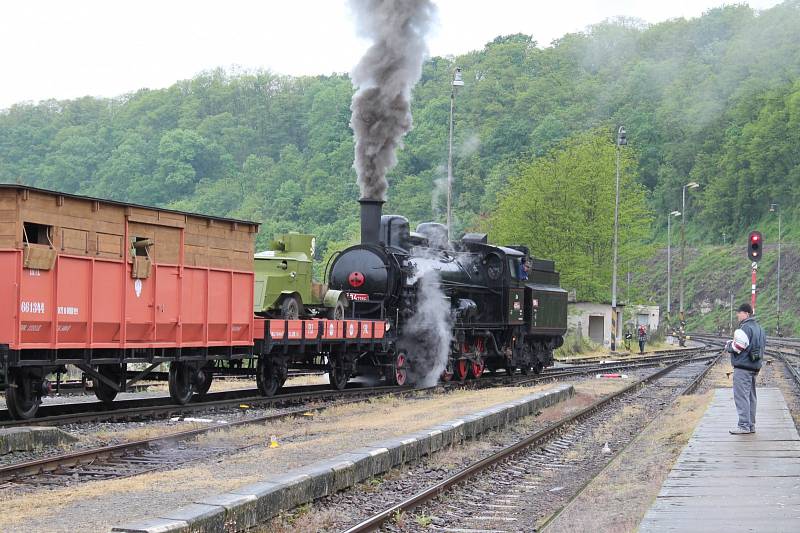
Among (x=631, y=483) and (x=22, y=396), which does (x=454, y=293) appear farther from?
(x=631, y=483)

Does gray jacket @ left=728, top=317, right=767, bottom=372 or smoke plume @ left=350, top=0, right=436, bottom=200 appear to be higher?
smoke plume @ left=350, top=0, right=436, bottom=200

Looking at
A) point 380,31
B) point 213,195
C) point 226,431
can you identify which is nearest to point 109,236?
point 226,431

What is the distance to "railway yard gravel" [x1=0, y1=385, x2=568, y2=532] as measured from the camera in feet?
26.5

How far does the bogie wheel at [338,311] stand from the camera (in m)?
23.4

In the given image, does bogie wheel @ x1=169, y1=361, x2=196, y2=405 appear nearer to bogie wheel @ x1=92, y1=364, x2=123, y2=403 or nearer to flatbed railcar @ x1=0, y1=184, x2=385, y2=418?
flatbed railcar @ x1=0, y1=184, x2=385, y2=418

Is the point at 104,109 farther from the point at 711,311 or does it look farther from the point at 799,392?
the point at 799,392

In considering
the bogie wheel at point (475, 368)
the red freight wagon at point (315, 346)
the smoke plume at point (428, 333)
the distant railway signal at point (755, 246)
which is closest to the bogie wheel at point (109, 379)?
the red freight wagon at point (315, 346)

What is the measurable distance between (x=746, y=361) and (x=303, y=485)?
7.31 m

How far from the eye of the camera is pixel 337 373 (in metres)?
23.2

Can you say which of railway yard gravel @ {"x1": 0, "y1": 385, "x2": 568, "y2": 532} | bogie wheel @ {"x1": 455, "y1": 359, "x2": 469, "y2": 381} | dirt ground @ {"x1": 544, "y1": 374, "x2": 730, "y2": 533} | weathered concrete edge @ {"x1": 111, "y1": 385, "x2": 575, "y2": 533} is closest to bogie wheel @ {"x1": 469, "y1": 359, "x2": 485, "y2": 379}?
bogie wheel @ {"x1": 455, "y1": 359, "x2": 469, "y2": 381}

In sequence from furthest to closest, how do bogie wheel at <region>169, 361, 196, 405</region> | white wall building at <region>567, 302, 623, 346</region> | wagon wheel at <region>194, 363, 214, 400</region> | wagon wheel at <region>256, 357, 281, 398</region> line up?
white wall building at <region>567, 302, 623, 346</region> < wagon wheel at <region>256, 357, 281, 398</region> < wagon wheel at <region>194, 363, 214, 400</region> < bogie wheel at <region>169, 361, 196, 405</region>

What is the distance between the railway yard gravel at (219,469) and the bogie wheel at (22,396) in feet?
3.23

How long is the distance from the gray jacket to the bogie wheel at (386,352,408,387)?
38.7 feet

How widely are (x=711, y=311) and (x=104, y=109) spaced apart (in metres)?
80.5
